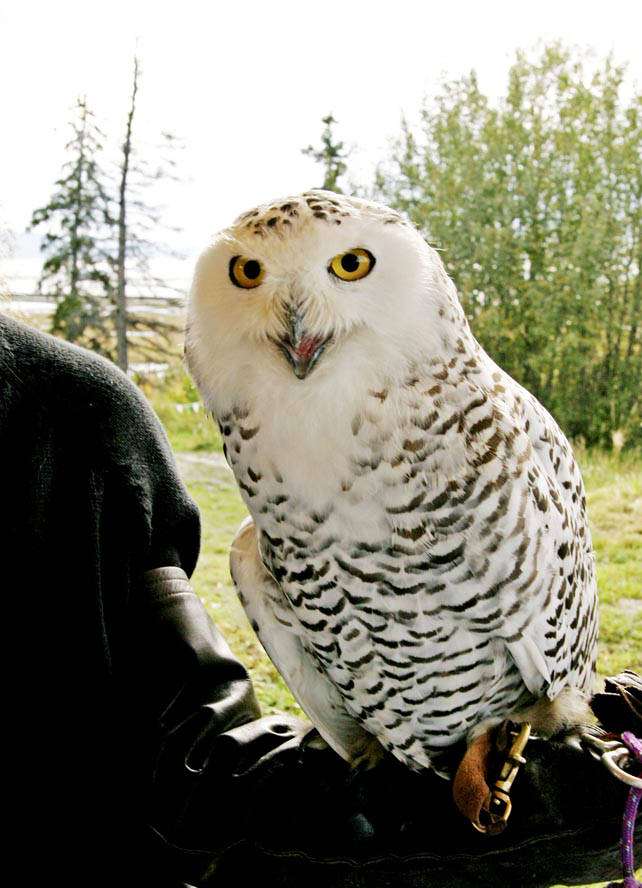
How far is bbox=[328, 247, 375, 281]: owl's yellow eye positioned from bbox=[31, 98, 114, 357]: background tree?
1694mm

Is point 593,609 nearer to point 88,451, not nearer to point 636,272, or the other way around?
point 88,451

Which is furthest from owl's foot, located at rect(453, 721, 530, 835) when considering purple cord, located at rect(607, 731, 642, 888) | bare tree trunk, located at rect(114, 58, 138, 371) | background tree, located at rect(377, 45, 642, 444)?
bare tree trunk, located at rect(114, 58, 138, 371)

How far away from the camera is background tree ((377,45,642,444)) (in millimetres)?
1787

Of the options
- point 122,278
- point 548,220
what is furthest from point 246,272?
point 122,278

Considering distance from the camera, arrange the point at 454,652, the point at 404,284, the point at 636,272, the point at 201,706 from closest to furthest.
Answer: the point at 404,284 → the point at 454,652 → the point at 201,706 → the point at 636,272

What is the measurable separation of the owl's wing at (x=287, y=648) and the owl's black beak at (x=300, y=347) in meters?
0.37

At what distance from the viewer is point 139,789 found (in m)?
1.10

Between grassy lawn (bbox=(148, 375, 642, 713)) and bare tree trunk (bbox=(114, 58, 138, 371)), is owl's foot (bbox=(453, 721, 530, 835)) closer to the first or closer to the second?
grassy lawn (bbox=(148, 375, 642, 713))

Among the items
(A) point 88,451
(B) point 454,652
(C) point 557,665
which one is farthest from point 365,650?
(A) point 88,451

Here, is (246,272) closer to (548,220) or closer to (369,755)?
(369,755)

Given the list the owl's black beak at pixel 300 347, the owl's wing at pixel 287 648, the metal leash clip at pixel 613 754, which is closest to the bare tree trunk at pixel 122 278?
the owl's wing at pixel 287 648

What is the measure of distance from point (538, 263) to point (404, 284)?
3.94 feet

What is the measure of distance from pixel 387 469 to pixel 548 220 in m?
1.28

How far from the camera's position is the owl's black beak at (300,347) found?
29.8 inches
